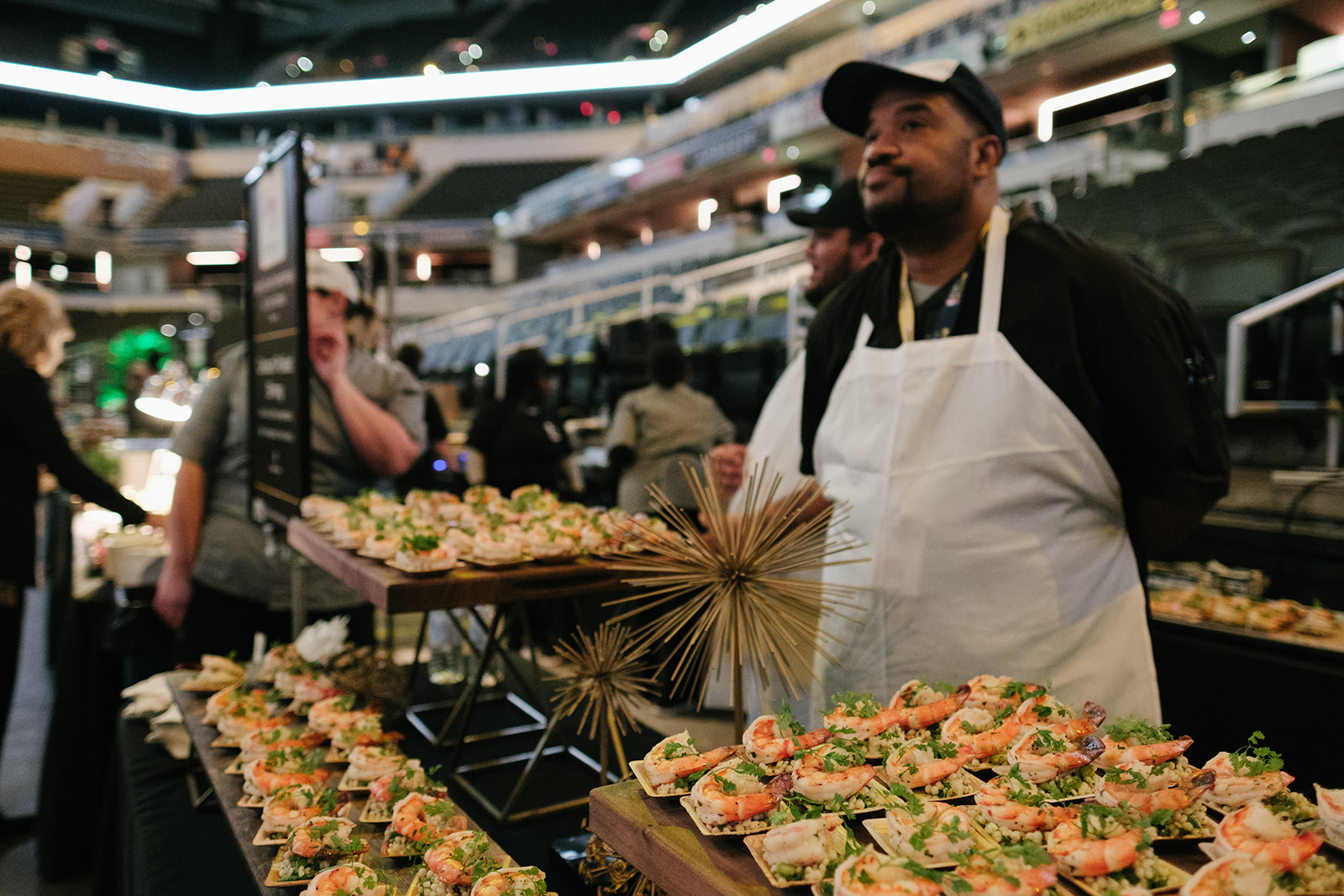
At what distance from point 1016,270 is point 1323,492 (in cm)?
209

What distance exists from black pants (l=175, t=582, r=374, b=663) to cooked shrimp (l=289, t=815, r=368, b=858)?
1.45 m

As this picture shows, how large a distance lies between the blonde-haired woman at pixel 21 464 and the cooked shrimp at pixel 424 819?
7.54 feet

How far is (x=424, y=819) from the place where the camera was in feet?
4.38

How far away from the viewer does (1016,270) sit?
1540mm

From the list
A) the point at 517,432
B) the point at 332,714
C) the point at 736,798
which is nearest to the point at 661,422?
the point at 517,432

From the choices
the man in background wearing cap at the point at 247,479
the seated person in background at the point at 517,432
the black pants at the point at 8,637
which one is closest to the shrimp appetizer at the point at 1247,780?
the man in background wearing cap at the point at 247,479

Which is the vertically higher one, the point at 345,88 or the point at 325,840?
the point at 345,88

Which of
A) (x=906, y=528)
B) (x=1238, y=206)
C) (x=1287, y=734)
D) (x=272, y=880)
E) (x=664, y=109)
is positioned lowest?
(x=1287, y=734)

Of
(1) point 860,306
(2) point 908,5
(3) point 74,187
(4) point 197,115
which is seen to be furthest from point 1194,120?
(4) point 197,115

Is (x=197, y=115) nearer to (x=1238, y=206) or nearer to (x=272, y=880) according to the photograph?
(x=1238, y=206)

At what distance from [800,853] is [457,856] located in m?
0.55

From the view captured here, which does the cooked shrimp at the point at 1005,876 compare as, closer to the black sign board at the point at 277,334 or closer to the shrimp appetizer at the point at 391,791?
the shrimp appetizer at the point at 391,791

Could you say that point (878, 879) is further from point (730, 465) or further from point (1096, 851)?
point (730, 465)

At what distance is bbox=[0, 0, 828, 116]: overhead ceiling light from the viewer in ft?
94.2
